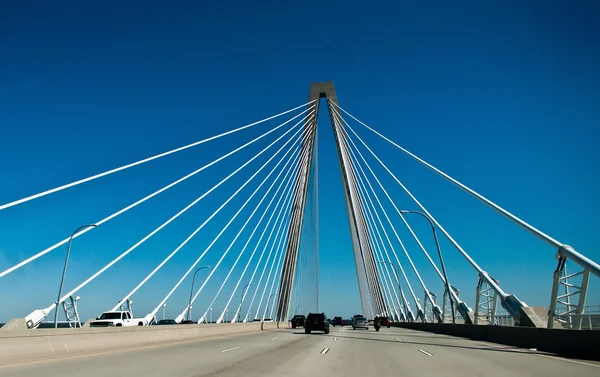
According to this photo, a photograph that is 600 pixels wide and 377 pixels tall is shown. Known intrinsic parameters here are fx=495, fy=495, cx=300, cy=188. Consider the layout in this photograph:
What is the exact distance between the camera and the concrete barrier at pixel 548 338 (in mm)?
13526

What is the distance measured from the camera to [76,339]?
48.2 ft

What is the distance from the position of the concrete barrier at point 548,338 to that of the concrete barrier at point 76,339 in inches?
567

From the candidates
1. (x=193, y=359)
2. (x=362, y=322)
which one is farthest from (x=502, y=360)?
(x=362, y=322)

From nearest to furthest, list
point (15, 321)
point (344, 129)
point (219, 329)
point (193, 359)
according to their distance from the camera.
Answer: point (193, 359)
point (15, 321)
point (219, 329)
point (344, 129)

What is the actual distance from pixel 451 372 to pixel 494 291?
13791 mm

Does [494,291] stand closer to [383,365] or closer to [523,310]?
[523,310]

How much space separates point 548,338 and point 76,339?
15.0 metres

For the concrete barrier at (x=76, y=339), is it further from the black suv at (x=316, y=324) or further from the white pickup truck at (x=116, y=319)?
the black suv at (x=316, y=324)

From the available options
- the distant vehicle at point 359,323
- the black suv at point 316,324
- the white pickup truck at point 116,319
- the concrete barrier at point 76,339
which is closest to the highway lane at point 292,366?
the concrete barrier at point 76,339

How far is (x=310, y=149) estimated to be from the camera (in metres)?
40.9

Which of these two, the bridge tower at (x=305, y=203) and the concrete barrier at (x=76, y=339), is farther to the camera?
the bridge tower at (x=305, y=203)

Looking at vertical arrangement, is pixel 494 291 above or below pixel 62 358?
above

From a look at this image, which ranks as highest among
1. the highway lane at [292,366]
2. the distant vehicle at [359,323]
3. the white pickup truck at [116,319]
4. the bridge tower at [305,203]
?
the bridge tower at [305,203]

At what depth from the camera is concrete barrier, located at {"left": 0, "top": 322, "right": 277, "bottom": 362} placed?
11955 mm
